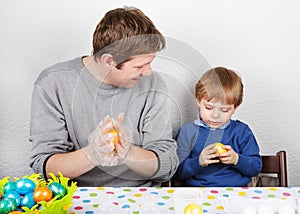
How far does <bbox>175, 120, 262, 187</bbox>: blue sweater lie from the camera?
164 cm

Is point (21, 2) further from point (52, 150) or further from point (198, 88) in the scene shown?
point (198, 88)

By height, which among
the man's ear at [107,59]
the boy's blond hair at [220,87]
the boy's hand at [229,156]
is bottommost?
the boy's hand at [229,156]

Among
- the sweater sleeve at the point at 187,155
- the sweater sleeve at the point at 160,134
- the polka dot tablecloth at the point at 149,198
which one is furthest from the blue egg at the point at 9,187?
the sweater sleeve at the point at 187,155

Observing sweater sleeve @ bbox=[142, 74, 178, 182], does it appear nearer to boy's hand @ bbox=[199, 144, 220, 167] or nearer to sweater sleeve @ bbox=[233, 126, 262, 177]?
boy's hand @ bbox=[199, 144, 220, 167]

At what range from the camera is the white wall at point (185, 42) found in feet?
5.90

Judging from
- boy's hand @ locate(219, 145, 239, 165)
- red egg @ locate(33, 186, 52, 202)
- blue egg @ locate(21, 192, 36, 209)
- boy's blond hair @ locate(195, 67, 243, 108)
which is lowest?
boy's hand @ locate(219, 145, 239, 165)

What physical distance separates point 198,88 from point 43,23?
0.70m

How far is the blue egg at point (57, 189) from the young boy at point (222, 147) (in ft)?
1.61

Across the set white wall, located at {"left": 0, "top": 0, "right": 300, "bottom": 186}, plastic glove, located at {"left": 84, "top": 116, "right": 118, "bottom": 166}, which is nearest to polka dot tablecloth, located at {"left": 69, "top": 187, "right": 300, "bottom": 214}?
plastic glove, located at {"left": 84, "top": 116, "right": 118, "bottom": 166}

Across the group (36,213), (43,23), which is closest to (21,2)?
(43,23)

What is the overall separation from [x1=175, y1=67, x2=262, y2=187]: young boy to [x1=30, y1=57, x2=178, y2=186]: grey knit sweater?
0.08 metres

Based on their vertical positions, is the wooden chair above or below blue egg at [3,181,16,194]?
below

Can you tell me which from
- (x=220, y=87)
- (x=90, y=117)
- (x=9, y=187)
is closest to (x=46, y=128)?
(x=90, y=117)

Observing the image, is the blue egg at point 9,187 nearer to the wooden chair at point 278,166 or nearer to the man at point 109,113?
the man at point 109,113
